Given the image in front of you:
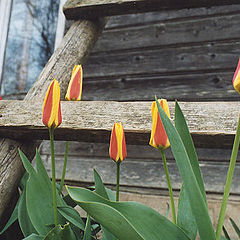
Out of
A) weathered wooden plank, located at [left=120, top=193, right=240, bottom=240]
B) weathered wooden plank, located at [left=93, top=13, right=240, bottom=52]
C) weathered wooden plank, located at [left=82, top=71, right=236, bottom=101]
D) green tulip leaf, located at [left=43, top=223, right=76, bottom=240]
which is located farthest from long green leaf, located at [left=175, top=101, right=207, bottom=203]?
weathered wooden plank, located at [left=93, top=13, right=240, bottom=52]

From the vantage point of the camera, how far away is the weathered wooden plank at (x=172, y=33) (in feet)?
6.32

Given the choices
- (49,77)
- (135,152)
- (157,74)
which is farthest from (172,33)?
(49,77)

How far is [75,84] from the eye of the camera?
2.73ft

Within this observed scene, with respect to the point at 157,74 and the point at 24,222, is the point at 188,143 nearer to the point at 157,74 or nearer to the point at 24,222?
the point at 24,222

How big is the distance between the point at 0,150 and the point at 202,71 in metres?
1.43

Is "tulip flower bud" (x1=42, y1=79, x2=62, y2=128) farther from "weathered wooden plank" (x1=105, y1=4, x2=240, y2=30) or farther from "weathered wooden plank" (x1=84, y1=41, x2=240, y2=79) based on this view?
"weathered wooden plank" (x1=105, y1=4, x2=240, y2=30)

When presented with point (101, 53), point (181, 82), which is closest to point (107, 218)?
point (181, 82)

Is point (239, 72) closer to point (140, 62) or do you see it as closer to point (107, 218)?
point (107, 218)

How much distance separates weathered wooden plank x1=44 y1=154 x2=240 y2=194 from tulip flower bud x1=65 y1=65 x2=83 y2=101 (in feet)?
3.56

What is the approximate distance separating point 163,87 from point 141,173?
554 millimetres

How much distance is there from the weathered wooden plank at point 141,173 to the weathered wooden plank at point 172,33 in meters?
0.77

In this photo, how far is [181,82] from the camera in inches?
77.0

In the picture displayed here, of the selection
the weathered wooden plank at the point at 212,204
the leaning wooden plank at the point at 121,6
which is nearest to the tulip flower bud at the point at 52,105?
the leaning wooden plank at the point at 121,6

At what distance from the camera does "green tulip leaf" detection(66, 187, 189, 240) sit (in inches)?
17.5
